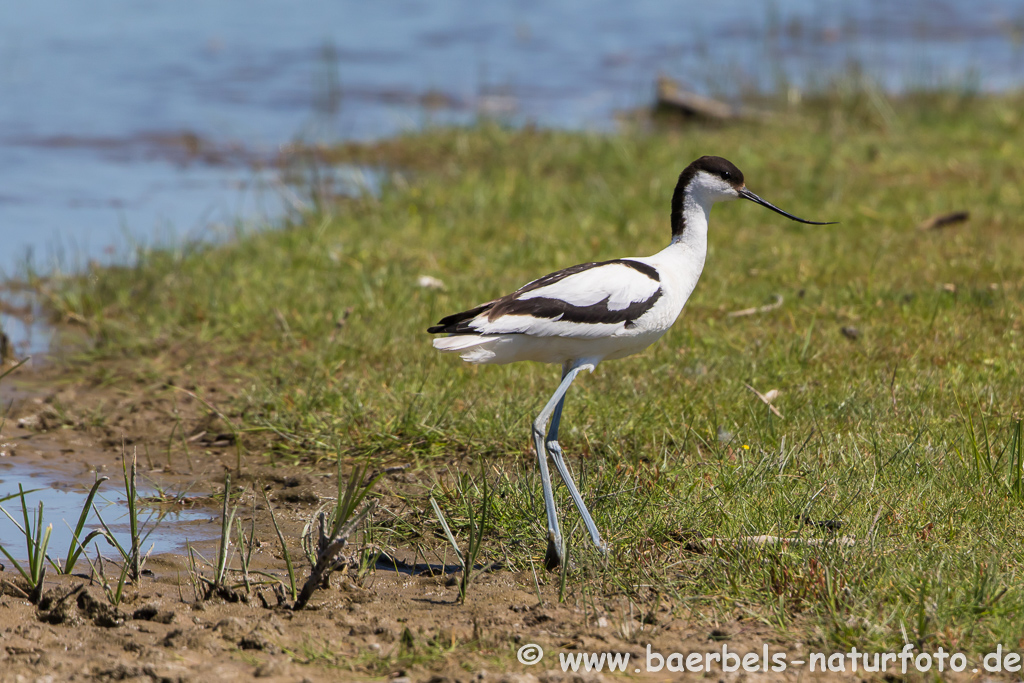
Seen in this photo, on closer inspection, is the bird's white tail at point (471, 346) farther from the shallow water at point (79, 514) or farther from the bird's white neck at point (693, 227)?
the shallow water at point (79, 514)

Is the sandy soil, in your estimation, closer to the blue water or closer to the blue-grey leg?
the blue-grey leg

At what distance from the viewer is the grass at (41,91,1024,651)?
10.7ft

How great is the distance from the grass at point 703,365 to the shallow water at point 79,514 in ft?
1.98

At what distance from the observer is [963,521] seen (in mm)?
3504

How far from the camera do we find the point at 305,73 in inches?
535

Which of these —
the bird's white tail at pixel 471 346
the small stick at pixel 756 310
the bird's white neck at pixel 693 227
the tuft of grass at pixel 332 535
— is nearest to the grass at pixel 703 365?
the small stick at pixel 756 310

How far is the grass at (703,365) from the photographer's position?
327 cm

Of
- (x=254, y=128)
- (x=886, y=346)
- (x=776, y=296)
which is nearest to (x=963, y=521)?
(x=886, y=346)

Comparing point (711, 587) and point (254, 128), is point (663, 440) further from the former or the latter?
point (254, 128)

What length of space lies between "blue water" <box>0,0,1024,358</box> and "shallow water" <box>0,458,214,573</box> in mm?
1730

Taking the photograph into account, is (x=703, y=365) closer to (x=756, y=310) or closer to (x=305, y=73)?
(x=756, y=310)

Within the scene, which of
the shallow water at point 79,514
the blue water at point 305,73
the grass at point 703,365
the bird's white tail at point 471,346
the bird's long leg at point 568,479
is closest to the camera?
the grass at point 703,365

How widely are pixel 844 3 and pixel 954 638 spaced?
1612 centimetres

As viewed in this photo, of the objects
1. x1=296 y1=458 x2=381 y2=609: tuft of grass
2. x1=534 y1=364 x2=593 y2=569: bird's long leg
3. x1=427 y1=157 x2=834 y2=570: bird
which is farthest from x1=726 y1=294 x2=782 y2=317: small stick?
x1=296 y1=458 x2=381 y2=609: tuft of grass
